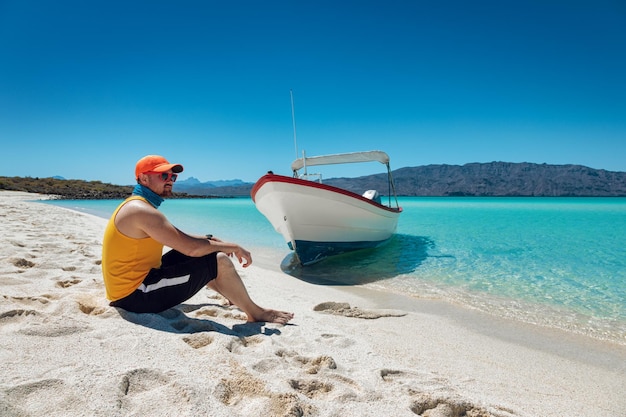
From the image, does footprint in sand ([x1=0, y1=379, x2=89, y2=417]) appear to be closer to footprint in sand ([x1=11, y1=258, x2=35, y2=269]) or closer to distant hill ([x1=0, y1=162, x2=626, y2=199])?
footprint in sand ([x1=11, y1=258, x2=35, y2=269])

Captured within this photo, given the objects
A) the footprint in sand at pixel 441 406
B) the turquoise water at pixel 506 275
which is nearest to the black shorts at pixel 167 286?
the footprint in sand at pixel 441 406

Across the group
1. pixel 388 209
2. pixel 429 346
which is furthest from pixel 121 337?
pixel 388 209

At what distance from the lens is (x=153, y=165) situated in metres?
2.87

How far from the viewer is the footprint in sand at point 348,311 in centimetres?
447

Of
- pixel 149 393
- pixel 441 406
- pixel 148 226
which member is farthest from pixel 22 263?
pixel 441 406

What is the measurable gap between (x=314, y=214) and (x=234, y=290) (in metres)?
5.50

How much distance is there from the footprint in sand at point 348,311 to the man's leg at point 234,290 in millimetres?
1289

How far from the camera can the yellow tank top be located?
272 cm

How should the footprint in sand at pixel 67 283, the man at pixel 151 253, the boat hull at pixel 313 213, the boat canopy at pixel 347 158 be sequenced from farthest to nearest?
the boat canopy at pixel 347 158 → the boat hull at pixel 313 213 → the footprint in sand at pixel 67 283 → the man at pixel 151 253

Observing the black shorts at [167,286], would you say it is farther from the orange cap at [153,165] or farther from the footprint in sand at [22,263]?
the footprint in sand at [22,263]

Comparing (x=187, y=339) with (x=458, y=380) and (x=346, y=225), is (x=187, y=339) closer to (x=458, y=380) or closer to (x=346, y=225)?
(x=458, y=380)

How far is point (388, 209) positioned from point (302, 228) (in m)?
3.82

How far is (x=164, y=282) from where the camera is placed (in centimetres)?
291

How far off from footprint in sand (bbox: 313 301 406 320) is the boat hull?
3.75 m
